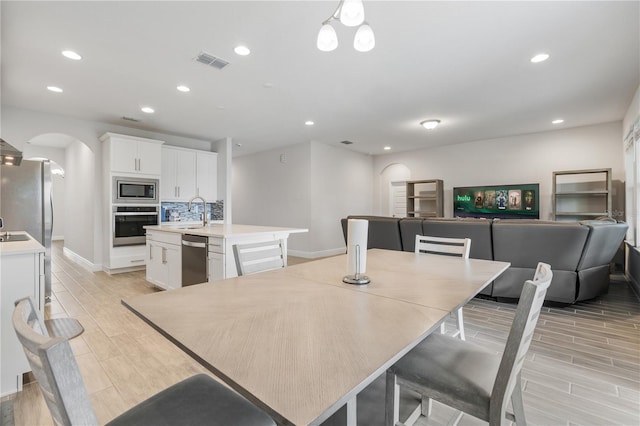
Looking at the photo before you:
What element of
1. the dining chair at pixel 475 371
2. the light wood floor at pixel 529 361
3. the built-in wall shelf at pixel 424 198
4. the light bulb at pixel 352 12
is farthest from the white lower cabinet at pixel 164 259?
the built-in wall shelf at pixel 424 198

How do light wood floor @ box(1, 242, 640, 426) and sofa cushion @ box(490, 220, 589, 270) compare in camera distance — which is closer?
light wood floor @ box(1, 242, 640, 426)

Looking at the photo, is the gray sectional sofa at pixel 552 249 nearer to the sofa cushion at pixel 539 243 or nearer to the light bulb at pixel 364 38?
the sofa cushion at pixel 539 243

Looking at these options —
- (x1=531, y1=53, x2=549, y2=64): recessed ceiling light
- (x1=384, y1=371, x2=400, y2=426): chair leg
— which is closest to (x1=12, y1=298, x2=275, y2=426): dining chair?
(x1=384, y1=371, x2=400, y2=426): chair leg

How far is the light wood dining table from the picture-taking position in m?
0.57

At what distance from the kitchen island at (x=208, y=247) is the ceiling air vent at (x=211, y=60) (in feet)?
5.77

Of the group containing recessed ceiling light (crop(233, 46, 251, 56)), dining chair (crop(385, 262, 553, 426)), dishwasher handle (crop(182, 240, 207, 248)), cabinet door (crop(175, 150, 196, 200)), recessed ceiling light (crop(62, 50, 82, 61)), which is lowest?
dining chair (crop(385, 262, 553, 426))

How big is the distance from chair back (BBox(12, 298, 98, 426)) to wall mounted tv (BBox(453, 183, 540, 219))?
281 inches

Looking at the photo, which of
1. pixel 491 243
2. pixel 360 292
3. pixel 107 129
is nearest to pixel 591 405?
pixel 360 292

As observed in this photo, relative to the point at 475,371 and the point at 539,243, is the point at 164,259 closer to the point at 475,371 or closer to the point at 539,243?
the point at 475,371

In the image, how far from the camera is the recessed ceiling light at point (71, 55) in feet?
9.50

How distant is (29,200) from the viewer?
346 centimetres

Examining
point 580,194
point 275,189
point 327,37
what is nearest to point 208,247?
point 327,37

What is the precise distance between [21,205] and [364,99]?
14.3 ft

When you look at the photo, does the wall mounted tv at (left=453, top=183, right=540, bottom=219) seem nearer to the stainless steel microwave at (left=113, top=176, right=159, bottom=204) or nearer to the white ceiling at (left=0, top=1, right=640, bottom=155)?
the white ceiling at (left=0, top=1, right=640, bottom=155)
